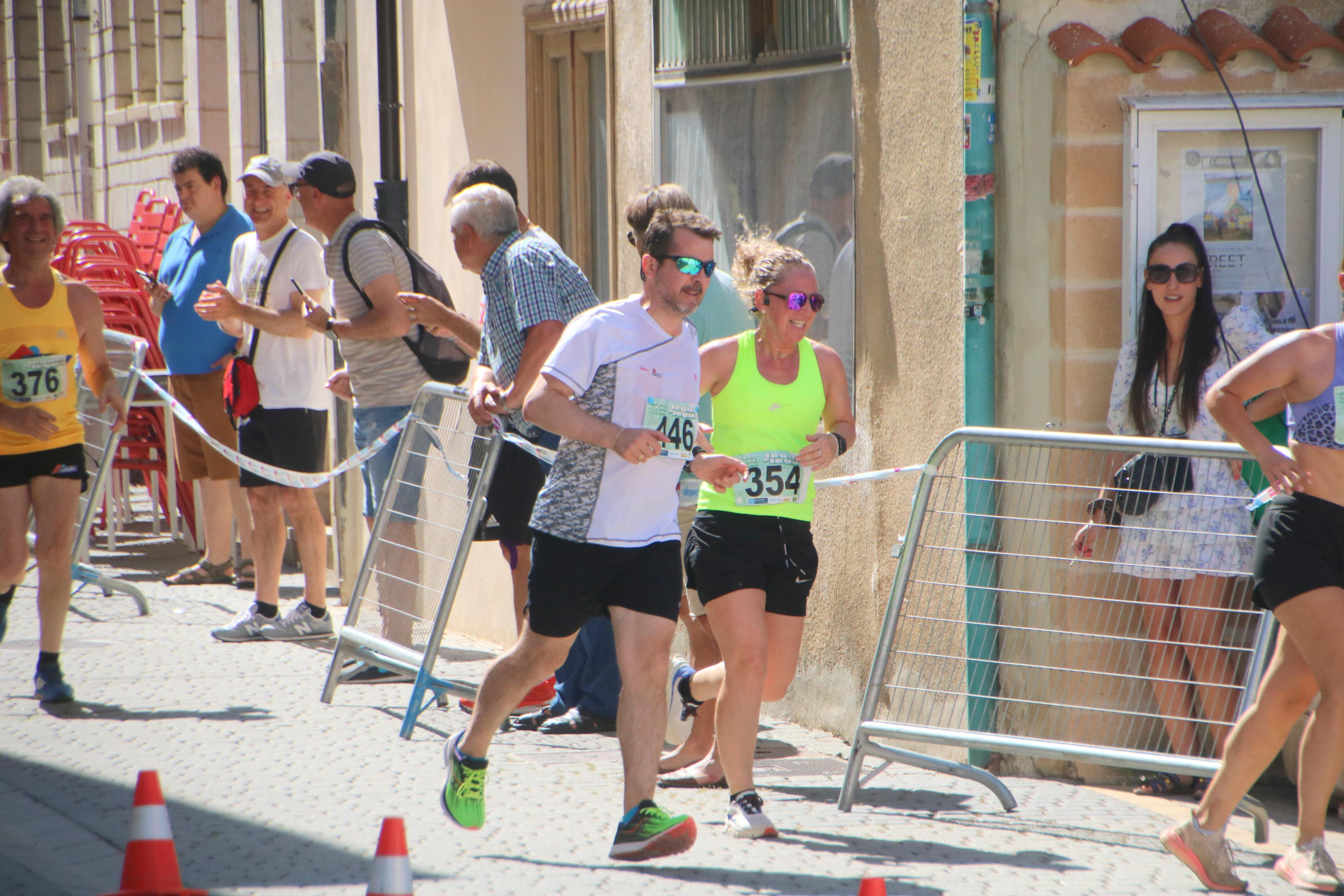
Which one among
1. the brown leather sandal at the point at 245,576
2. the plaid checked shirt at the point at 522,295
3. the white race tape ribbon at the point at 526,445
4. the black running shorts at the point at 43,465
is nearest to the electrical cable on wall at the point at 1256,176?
the plaid checked shirt at the point at 522,295

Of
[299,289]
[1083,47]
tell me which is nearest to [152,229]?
[299,289]

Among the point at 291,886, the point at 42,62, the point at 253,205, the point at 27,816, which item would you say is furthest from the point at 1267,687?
the point at 42,62

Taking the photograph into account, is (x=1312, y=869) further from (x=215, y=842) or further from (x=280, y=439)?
(x=280, y=439)

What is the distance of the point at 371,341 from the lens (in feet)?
23.7

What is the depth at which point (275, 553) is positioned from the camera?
26.5ft

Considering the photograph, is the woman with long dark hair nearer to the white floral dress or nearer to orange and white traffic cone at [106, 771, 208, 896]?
the white floral dress

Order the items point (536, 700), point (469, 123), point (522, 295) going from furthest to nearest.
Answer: point (469, 123) < point (536, 700) < point (522, 295)

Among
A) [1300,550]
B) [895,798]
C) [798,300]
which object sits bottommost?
[895,798]

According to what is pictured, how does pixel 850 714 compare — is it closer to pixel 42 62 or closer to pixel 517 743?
pixel 517 743

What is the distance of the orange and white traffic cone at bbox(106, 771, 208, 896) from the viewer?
3.91 meters

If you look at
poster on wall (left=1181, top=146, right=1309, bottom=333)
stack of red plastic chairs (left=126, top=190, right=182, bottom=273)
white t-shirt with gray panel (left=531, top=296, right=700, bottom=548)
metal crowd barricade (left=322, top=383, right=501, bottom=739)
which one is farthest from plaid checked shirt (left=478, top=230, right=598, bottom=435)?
stack of red plastic chairs (left=126, top=190, right=182, bottom=273)

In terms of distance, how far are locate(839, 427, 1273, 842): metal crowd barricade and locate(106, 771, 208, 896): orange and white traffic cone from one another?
2.26 m

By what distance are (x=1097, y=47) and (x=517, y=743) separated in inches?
133

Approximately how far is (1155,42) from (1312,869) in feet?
9.24
